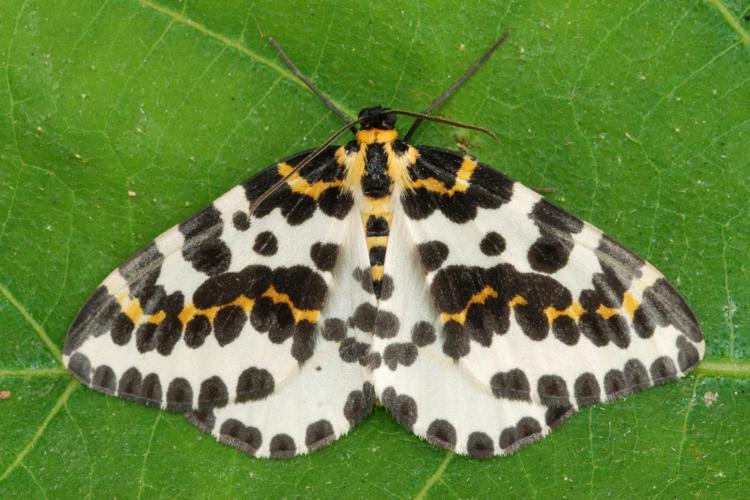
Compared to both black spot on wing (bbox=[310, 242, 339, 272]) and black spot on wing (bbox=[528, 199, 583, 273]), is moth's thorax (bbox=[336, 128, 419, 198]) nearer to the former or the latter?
black spot on wing (bbox=[310, 242, 339, 272])

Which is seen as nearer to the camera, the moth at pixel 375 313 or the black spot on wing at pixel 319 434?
the moth at pixel 375 313

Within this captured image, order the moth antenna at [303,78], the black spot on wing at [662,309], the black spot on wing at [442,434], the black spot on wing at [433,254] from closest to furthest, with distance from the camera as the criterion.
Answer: the black spot on wing at [662,309]
the black spot on wing at [433,254]
the black spot on wing at [442,434]
the moth antenna at [303,78]

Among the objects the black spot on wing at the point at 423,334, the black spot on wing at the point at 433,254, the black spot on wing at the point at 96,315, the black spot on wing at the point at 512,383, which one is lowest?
the black spot on wing at the point at 96,315

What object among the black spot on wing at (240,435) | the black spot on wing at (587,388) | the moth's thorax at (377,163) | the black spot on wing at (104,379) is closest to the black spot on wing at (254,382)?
the black spot on wing at (240,435)

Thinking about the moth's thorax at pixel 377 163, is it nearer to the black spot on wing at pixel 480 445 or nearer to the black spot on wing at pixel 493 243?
the black spot on wing at pixel 493 243

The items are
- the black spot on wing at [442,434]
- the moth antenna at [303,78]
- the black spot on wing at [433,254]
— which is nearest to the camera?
the black spot on wing at [433,254]

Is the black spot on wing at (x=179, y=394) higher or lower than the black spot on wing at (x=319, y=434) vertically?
lower

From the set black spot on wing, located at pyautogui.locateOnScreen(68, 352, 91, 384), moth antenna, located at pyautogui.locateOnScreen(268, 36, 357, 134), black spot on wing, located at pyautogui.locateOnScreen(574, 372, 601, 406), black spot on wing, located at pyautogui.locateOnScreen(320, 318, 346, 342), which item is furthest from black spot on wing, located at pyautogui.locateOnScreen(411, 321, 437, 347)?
black spot on wing, located at pyautogui.locateOnScreen(68, 352, 91, 384)
